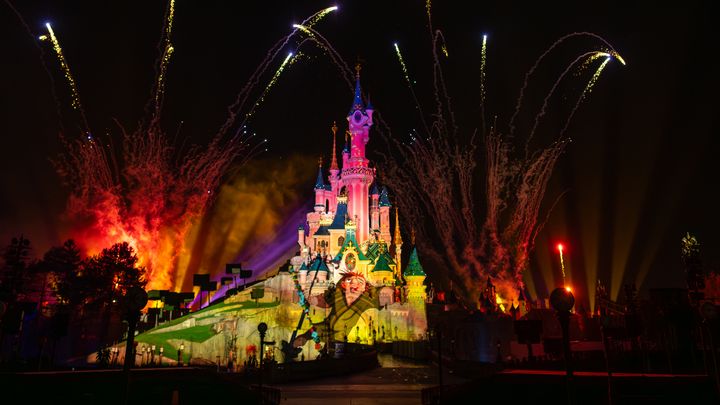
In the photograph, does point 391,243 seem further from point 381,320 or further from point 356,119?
point 381,320

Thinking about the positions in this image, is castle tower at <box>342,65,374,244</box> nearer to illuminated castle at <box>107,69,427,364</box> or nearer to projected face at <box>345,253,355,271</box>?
illuminated castle at <box>107,69,427,364</box>

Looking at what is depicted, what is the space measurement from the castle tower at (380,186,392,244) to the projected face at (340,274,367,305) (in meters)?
26.2

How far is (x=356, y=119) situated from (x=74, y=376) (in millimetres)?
79036

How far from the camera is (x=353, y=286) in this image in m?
68.9

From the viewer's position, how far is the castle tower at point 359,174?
90188mm

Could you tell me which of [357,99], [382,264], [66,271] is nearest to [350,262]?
[382,264]

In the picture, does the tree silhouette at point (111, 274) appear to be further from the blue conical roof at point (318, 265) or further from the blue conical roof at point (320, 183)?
the blue conical roof at point (320, 183)

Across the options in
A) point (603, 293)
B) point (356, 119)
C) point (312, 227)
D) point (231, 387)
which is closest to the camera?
point (231, 387)

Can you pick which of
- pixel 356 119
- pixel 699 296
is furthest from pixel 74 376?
pixel 356 119

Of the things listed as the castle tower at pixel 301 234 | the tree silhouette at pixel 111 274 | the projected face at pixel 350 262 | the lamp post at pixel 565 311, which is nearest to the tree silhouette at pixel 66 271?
the tree silhouette at pixel 111 274

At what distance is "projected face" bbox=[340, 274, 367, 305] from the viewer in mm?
67062

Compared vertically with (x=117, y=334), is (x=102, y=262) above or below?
above

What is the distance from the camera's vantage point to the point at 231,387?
20.2m

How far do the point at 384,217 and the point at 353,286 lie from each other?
30.9m
